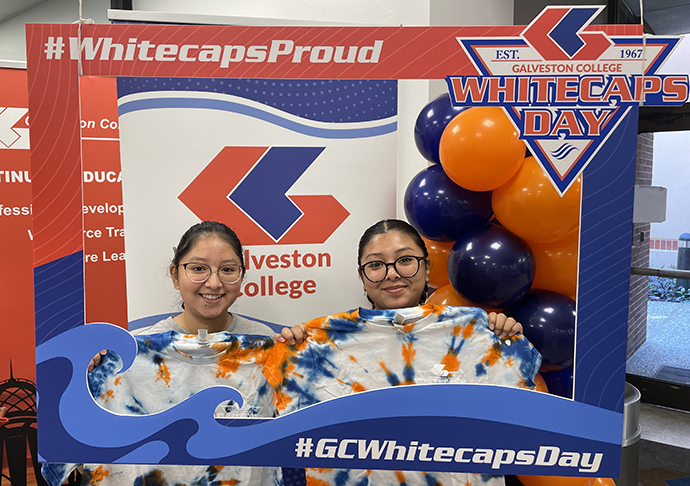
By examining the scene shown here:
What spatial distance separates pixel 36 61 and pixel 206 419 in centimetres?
79

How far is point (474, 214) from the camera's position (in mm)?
1311

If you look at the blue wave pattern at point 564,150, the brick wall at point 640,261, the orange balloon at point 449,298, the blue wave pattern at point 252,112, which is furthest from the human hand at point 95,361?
the brick wall at point 640,261

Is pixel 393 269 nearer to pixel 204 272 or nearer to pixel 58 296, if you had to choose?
pixel 204 272

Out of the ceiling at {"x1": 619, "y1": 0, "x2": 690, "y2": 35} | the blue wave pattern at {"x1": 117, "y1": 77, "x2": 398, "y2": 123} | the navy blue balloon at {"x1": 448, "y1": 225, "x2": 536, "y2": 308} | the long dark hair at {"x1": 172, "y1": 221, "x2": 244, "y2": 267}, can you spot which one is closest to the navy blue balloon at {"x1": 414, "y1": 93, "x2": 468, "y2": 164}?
the blue wave pattern at {"x1": 117, "y1": 77, "x2": 398, "y2": 123}

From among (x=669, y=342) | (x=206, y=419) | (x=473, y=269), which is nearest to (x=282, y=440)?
Result: (x=206, y=419)

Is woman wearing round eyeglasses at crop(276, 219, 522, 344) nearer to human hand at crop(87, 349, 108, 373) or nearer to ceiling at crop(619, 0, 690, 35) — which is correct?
human hand at crop(87, 349, 108, 373)

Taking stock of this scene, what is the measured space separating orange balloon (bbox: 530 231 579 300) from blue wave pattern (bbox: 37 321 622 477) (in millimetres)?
464

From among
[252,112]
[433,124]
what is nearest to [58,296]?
[252,112]

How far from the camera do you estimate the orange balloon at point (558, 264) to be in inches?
49.0

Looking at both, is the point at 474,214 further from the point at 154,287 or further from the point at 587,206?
the point at 154,287

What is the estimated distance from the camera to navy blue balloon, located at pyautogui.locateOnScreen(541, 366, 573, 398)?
4.04ft

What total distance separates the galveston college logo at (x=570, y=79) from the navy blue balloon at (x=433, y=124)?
17.8 inches

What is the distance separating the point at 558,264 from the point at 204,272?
3.18 ft

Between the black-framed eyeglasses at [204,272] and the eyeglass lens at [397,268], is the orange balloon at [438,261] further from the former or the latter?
the black-framed eyeglasses at [204,272]
